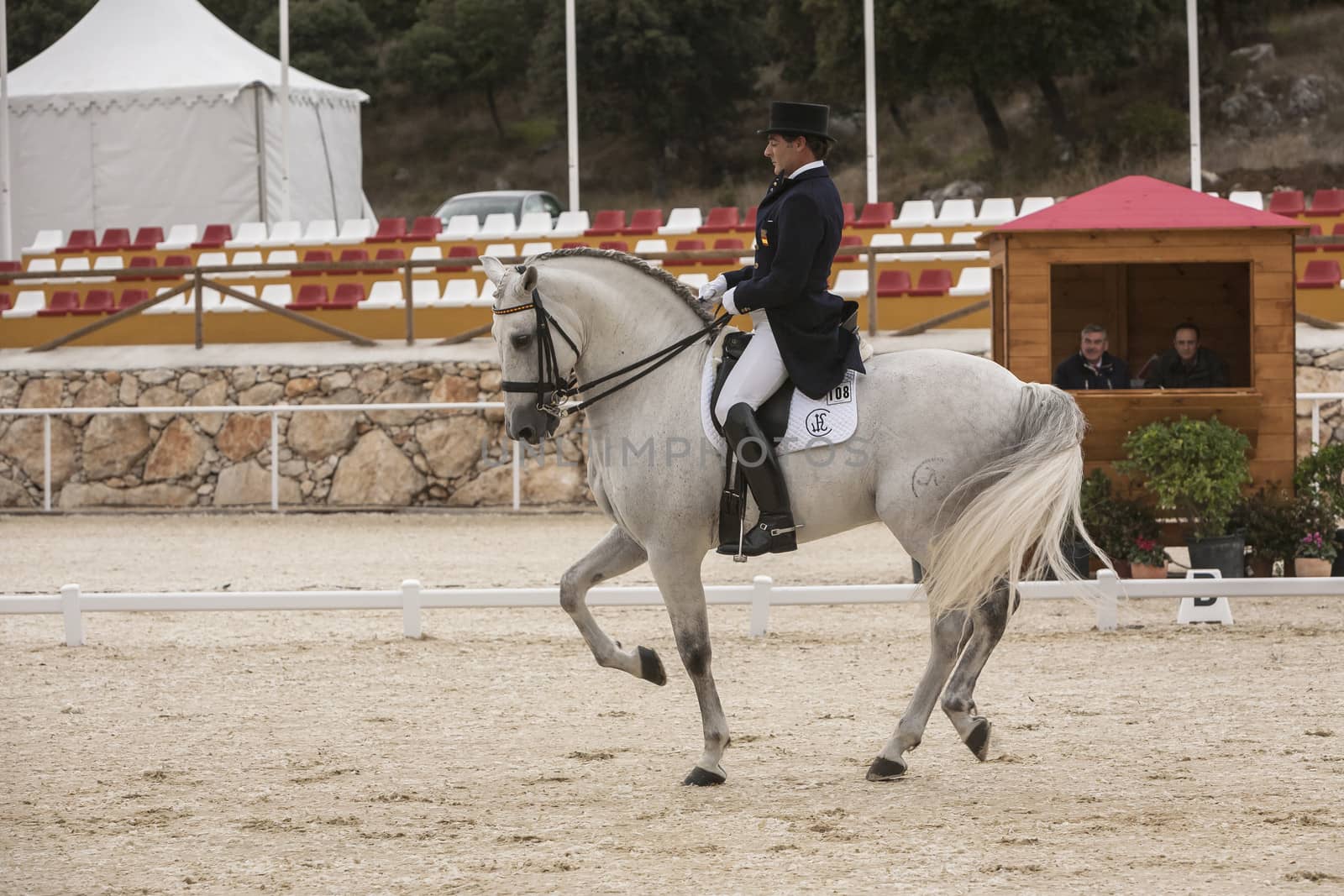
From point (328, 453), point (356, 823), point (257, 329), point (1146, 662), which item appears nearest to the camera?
point (356, 823)

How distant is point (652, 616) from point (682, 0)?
33385mm

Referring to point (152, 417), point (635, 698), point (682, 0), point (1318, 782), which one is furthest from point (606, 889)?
point (682, 0)

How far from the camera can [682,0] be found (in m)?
40.0

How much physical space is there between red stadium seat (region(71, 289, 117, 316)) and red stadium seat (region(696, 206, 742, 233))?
6.85 meters

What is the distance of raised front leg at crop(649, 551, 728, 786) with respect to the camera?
4.98 m

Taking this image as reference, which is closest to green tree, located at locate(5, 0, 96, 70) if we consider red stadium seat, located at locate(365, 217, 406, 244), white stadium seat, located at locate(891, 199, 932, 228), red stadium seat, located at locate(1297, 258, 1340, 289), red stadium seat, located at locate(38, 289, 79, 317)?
red stadium seat, located at locate(365, 217, 406, 244)

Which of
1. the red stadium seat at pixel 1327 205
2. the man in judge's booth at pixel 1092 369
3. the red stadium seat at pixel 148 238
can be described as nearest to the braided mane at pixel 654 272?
the man in judge's booth at pixel 1092 369

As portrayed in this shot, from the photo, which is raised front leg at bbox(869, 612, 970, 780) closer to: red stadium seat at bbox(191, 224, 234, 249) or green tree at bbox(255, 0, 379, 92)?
red stadium seat at bbox(191, 224, 234, 249)

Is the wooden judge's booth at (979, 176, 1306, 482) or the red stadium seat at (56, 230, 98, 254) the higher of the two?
the red stadium seat at (56, 230, 98, 254)

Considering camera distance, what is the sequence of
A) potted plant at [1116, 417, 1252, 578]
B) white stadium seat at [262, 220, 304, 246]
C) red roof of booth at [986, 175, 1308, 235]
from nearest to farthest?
potted plant at [1116, 417, 1252, 578]
red roof of booth at [986, 175, 1308, 235]
white stadium seat at [262, 220, 304, 246]

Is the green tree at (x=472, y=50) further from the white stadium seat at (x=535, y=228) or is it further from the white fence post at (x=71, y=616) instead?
the white fence post at (x=71, y=616)

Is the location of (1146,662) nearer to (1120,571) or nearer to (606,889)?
(1120,571)

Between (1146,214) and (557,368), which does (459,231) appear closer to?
(1146,214)

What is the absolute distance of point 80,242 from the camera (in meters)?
21.9
